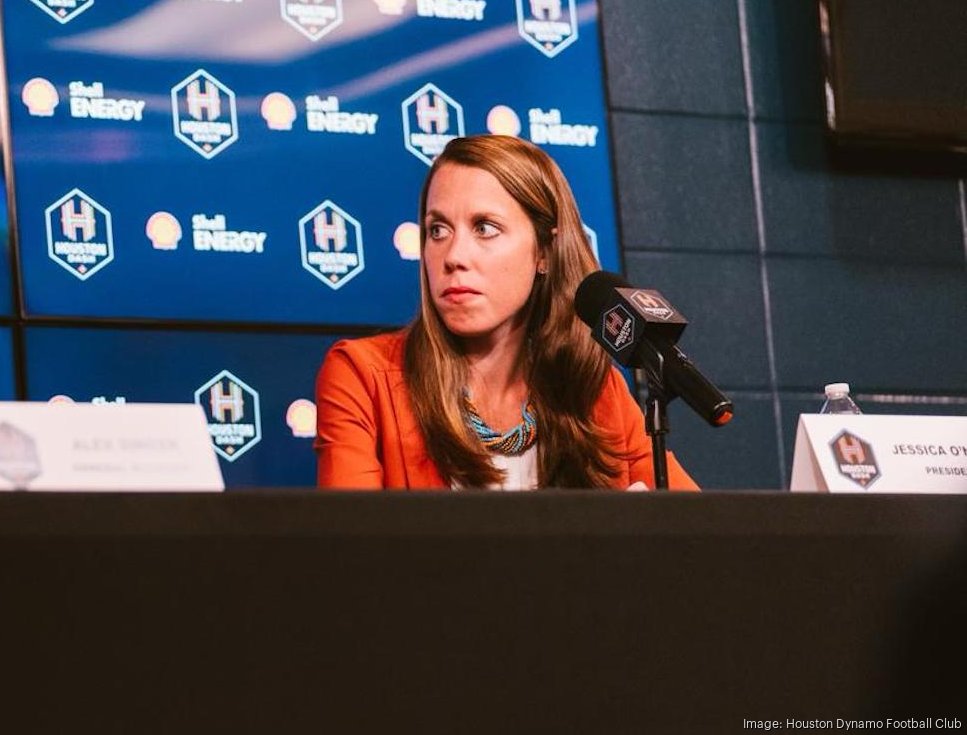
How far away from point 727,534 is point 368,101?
74.8 inches

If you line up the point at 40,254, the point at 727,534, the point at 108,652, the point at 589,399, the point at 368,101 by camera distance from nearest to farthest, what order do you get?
the point at 108,652, the point at 727,534, the point at 589,399, the point at 40,254, the point at 368,101

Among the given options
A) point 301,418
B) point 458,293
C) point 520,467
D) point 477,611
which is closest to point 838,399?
point 520,467

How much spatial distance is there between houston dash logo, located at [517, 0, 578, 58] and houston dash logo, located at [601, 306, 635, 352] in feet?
5.21

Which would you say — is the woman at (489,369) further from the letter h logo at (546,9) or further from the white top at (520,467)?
the letter h logo at (546,9)

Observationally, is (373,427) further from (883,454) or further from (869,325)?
(869,325)

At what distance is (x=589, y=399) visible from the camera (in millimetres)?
2342

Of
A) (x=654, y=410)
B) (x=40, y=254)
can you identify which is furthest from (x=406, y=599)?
(x=40, y=254)

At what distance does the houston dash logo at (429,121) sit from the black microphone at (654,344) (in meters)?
1.36

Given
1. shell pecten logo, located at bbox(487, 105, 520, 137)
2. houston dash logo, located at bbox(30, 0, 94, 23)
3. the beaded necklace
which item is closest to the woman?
the beaded necklace

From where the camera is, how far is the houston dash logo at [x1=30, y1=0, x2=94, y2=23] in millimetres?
Answer: 2826

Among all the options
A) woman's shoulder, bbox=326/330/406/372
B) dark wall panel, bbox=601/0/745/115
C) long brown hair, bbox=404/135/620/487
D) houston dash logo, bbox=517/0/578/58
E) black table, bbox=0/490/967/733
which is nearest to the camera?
black table, bbox=0/490/967/733

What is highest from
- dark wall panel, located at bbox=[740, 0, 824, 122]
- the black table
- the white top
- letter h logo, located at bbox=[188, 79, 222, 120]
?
dark wall panel, located at bbox=[740, 0, 824, 122]

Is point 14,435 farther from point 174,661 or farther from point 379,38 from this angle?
point 379,38

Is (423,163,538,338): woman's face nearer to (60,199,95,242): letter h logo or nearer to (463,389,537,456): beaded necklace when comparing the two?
(463,389,537,456): beaded necklace
